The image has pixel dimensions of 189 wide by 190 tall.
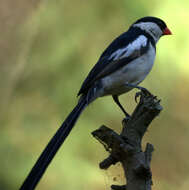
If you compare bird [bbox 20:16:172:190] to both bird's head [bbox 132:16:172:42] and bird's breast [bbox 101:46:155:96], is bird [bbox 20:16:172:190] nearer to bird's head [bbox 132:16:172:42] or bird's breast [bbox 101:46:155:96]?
bird's breast [bbox 101:46:155:96]

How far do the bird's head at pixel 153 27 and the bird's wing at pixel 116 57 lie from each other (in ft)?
0.74

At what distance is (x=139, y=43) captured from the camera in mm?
2648

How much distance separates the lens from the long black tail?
1.68 metres

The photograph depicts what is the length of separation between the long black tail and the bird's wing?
23 cm

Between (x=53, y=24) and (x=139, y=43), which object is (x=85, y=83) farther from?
(x=53, y=24)

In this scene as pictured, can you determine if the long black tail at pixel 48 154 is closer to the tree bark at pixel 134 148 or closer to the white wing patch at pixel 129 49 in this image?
the tree bark at pixel 134 148

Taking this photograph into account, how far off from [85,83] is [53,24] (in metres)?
1.63

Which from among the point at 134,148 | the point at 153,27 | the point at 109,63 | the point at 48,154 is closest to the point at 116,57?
the point at 109,63

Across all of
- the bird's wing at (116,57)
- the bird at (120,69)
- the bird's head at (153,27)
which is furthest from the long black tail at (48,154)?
the bird's head at (153,27)

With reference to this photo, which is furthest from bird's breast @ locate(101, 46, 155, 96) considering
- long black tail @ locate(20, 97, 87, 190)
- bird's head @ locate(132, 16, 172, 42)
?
bird's head @ locate(132, 16, 172, 42)

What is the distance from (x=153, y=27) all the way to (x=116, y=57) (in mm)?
517

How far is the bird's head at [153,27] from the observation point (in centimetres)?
295

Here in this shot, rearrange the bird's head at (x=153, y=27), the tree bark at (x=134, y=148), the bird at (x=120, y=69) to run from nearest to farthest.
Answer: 1. the tree bark at (x=134, y=148)
2. the bird at (x=120, y=69)
3. the bird's head at (x=153, y=27)

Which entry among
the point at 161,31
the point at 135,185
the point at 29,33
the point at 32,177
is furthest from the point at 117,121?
the point at 32,177
